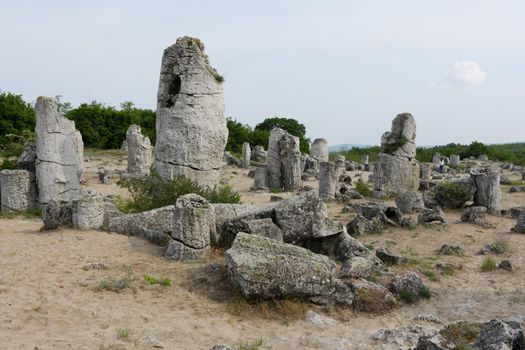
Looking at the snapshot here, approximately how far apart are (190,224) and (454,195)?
1030cm

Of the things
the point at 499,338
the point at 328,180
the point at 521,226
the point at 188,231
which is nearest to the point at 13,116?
the point at 328,180

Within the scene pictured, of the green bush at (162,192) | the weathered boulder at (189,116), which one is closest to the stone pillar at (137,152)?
the weathered boulder at (189,116)

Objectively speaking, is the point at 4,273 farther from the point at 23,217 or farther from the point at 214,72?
the point at 214,72

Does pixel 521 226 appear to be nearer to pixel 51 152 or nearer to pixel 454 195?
pixel 454 195

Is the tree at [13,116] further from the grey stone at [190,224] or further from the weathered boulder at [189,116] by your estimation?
the grey stone at [190,224]

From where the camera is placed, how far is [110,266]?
7934 mm

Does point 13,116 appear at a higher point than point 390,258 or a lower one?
higher

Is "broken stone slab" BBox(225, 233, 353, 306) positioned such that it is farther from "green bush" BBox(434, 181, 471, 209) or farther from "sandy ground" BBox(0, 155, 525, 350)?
"green bush" BBox(434, 181, 471, 209)

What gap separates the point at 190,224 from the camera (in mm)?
8492

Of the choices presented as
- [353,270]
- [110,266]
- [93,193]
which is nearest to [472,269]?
[353,270]

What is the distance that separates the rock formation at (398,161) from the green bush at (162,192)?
8444 mm

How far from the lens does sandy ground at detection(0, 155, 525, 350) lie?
5.69 metres

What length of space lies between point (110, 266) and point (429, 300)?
5.00 meters

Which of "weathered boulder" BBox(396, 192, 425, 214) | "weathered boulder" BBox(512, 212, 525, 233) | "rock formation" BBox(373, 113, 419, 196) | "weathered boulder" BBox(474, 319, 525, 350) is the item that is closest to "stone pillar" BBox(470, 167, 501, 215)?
"weathered boulder" BBox(396, 192, 425, 214)
